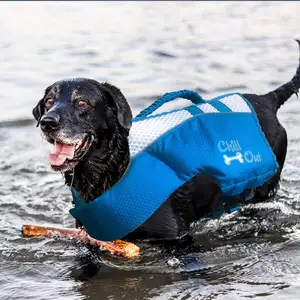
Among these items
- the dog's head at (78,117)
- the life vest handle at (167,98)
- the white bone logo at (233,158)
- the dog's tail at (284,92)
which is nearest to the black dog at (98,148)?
the dog's head at (78,117)

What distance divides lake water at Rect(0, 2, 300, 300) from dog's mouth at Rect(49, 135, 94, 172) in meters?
0.89

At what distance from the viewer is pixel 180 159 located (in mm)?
5320

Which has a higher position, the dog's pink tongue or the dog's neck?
the dog's pink tongue

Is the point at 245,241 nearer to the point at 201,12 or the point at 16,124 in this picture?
the point at 16,124

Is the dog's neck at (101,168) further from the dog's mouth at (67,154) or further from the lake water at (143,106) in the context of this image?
the lake water at (143,106)

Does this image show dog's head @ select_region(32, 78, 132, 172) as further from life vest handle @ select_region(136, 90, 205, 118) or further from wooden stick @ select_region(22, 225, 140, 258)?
wooden stick @ select_region(22, 225, 140, 258)

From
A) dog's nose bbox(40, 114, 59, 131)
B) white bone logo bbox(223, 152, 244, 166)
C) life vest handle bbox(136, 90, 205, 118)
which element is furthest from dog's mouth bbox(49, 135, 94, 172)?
white bone logo bbox(223, 152, 244, 166)

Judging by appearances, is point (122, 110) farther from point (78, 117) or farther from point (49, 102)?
point (49, 102)

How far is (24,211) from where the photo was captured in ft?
Answer: 22.7

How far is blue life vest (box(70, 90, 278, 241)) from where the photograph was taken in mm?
5125

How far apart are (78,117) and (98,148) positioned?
29 cm

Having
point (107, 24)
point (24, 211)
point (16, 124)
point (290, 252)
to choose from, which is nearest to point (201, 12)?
point (107, 24)

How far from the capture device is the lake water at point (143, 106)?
5305 millimetres

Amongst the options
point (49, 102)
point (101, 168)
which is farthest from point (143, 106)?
point (49, 102)
